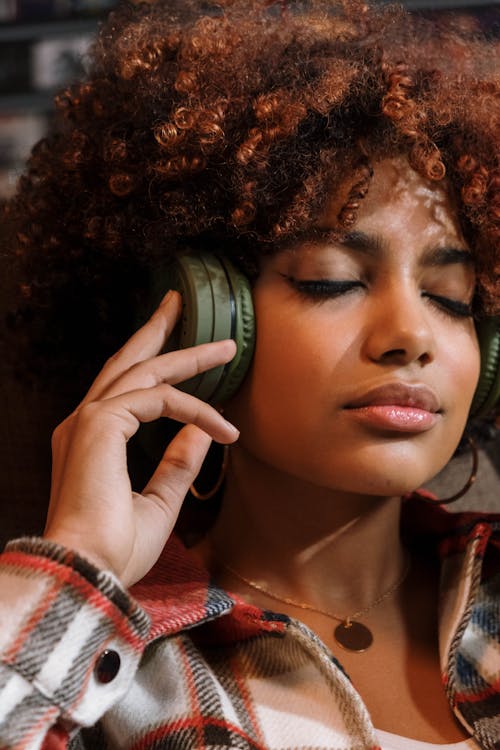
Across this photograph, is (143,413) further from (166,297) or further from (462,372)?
(462,372)

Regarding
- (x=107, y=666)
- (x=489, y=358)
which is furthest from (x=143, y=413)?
(x=489, y=358)

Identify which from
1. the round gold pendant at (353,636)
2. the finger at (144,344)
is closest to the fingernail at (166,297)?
the finger at (144,344)

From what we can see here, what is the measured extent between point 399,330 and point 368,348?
0.05 metres

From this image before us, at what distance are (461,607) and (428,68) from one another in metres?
0.74

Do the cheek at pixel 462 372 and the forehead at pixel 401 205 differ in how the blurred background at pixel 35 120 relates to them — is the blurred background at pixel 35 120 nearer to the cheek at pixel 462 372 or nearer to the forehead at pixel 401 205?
the forehead at pixel 401 205

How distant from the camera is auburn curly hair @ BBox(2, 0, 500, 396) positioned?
45.6 inches

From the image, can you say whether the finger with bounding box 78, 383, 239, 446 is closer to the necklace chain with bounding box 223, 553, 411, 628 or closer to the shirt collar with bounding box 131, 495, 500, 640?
the shirt collar with bounding box 131, 495, 500, 640

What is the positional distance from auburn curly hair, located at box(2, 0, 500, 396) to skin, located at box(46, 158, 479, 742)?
0.05 m

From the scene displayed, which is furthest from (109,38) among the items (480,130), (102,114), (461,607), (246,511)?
(461,607)

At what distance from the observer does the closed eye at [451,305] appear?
3.93ft

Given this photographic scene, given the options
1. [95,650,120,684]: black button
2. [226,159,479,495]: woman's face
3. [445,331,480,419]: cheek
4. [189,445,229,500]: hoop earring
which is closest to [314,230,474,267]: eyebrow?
[226,159,479,495]: woman's face

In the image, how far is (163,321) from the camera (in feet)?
3.80

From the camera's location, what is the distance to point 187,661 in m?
1.14

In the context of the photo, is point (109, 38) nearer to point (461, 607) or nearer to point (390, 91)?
point (390, 91)
